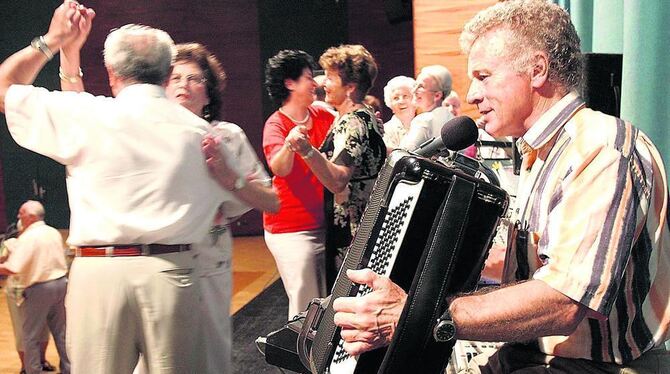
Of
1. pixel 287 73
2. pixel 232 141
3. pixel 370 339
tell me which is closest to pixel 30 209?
pixel 287 73

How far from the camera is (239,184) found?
8.64ft

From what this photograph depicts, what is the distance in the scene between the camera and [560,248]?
1453mm

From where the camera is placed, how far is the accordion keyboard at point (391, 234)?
1.60m

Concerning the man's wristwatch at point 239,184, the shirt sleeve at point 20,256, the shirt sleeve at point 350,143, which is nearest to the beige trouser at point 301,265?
the shirt sleeve at point 350,143

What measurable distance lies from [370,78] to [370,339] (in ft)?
7.89

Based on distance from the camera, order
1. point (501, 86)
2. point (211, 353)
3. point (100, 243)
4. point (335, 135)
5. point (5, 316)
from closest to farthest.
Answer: point (501, 86) < point (100, 243) < point (211, 353) < point (335, 135) < point (5, 316)

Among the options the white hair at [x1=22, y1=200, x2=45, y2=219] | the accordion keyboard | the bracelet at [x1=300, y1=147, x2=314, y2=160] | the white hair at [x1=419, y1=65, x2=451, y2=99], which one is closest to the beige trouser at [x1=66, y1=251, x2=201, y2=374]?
the accordion keyboard

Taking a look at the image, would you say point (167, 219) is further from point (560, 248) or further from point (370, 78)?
point (370, 78)

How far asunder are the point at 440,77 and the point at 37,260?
8.71 ft

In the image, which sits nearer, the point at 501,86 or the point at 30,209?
the point at 501,86

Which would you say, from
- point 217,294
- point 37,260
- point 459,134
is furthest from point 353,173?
point 37,260

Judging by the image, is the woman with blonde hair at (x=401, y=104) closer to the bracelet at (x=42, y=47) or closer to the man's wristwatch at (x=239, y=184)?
the man's wristwatch at (x=239, y=184)

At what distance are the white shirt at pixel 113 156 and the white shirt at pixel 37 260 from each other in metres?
2.76

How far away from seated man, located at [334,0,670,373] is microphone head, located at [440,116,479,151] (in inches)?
1.6
